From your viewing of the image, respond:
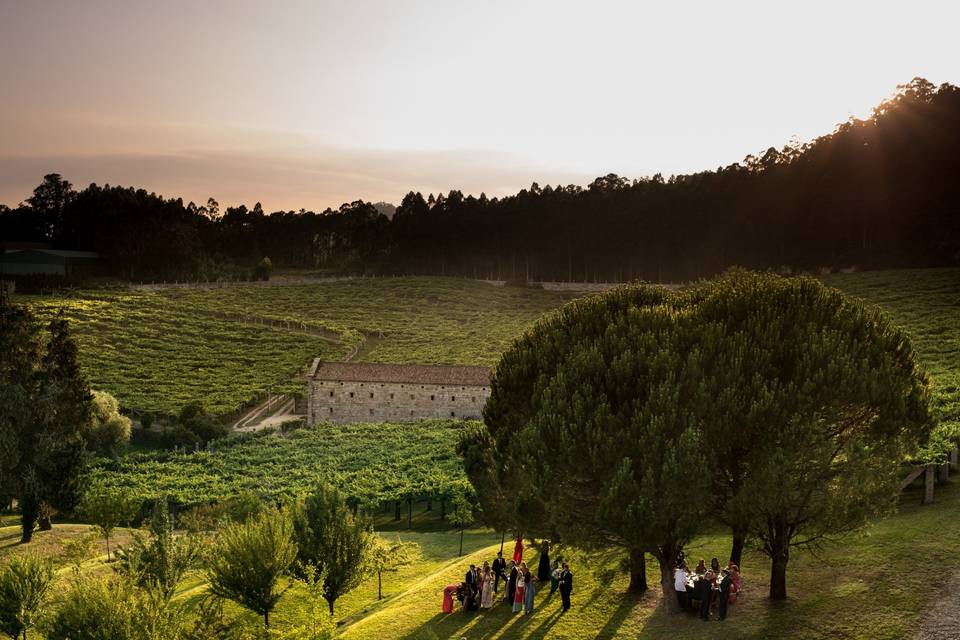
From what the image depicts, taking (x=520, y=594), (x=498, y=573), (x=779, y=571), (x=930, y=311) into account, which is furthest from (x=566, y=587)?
(x=930, y=311)

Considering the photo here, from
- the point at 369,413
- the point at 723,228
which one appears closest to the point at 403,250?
the point at 723,228

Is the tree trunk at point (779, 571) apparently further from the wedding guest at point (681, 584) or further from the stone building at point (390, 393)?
the stone building at point (390, 393)

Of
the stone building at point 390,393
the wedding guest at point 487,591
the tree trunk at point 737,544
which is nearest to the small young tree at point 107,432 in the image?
the stone building at point 390,393

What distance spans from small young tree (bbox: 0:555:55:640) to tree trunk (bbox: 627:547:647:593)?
19987 mm

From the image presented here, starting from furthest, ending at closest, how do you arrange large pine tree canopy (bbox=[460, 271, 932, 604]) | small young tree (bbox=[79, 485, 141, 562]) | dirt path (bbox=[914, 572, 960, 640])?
small young tree (bbox=[79, 485, 141, 562])
large pine tree canopy (bbox=[460, 271, 932, 604])
dirt path (bbox=[914, 572, 960, 640])

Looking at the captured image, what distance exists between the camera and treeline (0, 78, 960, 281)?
103 meters

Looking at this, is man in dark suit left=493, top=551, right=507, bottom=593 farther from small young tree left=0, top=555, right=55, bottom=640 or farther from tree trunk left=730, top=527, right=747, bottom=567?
small young tree left=0, top=555, right=55, bottom=640

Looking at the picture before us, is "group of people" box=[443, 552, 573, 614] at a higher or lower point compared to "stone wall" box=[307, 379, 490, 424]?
higher

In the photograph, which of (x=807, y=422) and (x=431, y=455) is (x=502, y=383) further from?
(x=431, y=455)

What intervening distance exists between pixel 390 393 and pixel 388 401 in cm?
77

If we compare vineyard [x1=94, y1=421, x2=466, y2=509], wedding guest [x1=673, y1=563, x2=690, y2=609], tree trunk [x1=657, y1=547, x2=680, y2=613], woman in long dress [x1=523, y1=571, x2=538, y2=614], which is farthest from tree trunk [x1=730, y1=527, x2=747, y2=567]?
vineyard [x1=94, y1=421, x2=466, y2=509]

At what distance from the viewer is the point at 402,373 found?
7038 centimetres

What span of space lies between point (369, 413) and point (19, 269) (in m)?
104

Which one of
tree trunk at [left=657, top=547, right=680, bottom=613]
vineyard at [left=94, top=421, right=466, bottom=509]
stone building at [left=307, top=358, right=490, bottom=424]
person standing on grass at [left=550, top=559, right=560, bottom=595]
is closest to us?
tree trunk at [left=657, top=547, right=680, bottom=613]
